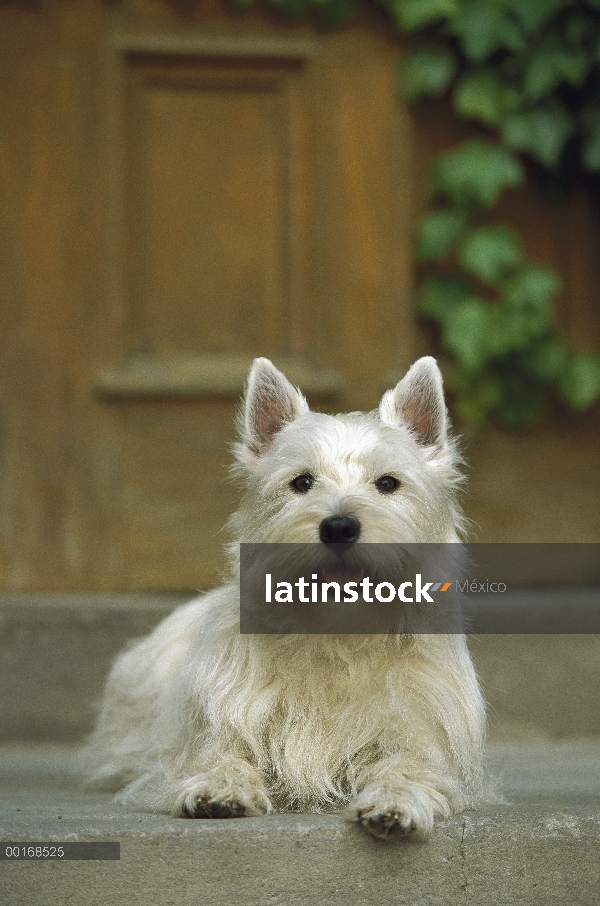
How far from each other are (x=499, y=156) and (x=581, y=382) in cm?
102

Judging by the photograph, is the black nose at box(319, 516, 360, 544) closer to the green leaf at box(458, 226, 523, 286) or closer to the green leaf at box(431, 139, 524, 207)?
the green leaf at box(458, 226, 523, 286)

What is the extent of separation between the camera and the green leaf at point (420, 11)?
15.3 ft

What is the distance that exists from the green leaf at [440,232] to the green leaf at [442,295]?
11 cm

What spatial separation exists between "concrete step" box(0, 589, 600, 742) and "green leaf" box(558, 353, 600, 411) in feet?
3.43

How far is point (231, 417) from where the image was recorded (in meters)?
4.86

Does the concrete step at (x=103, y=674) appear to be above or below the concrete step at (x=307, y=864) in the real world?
below

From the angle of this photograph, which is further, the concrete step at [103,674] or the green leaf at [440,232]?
the green leaf at [440,232]

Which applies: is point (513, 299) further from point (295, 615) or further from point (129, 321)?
point (295, 615)

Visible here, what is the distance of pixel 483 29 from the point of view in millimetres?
4730

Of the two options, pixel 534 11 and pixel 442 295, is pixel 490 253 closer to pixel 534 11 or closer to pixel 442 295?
A: pixel 442 295

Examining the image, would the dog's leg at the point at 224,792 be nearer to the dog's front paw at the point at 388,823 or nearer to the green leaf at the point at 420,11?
the dog's front paw at the point at 388,823

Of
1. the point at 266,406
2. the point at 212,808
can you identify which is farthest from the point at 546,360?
the point at 212,808

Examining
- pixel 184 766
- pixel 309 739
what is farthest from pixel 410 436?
pixel 184 766
